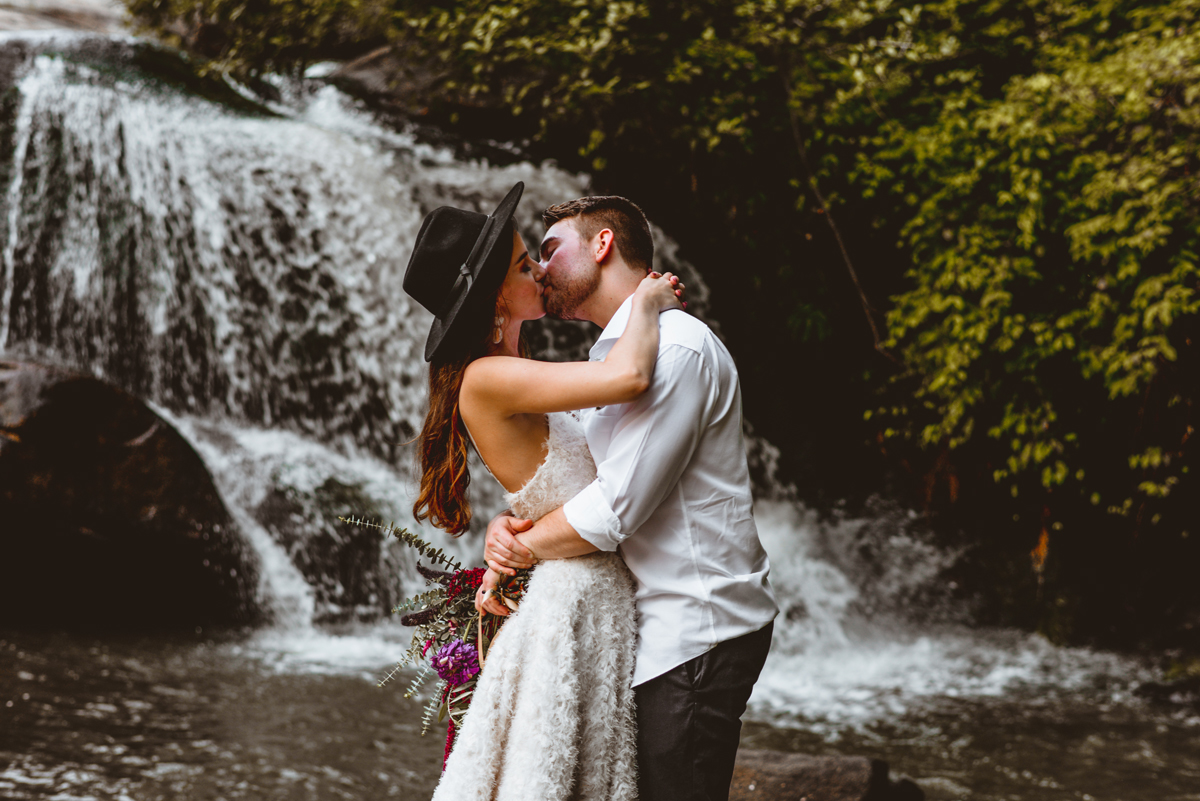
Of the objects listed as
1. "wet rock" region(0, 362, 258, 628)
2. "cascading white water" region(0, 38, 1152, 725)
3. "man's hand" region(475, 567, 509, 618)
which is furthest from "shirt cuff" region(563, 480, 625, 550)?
"cascading white water" region(0, 38, 1152, 725)

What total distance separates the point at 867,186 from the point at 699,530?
18.8 feet

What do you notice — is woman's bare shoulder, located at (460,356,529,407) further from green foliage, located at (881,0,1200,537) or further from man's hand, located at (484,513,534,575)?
green foliage, located at (881,0,1200,537)

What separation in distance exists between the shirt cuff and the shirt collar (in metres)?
0.33

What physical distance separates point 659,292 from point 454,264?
1.47 ft

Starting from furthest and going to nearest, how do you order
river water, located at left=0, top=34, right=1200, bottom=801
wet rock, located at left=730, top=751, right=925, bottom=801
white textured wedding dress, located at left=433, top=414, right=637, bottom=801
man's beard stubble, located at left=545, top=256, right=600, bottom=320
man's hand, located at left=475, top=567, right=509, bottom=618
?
river water, located at left=0, top=34, right=1200, bottom=801
wet rock, located at left=730, top=751, right=925, bottom=801
man's beard stubble, located at left=545, top=256, right=600, bottom=320
man's hand, located at left=475, top=567, right=509, bottom=618
white textured wedding dress, located at left=433, top=414, right=637, bottom=801

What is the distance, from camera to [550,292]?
80.4 inches

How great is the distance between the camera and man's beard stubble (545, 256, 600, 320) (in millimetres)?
2004

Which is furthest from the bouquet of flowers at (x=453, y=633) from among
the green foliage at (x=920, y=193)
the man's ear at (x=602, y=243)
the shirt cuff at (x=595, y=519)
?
the green foliage at (x=920, y=193)

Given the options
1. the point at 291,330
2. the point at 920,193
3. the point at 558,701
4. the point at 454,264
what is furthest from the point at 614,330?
the point at 291,330

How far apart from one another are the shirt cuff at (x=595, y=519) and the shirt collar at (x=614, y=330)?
33cm

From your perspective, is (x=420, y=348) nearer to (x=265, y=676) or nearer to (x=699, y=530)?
(x=265, y=676)

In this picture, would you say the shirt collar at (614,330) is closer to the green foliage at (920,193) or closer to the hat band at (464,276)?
the hat band at (464,276)

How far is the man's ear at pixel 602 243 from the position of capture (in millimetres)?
1979

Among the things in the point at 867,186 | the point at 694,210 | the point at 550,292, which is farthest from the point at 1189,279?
the point at 550,292
